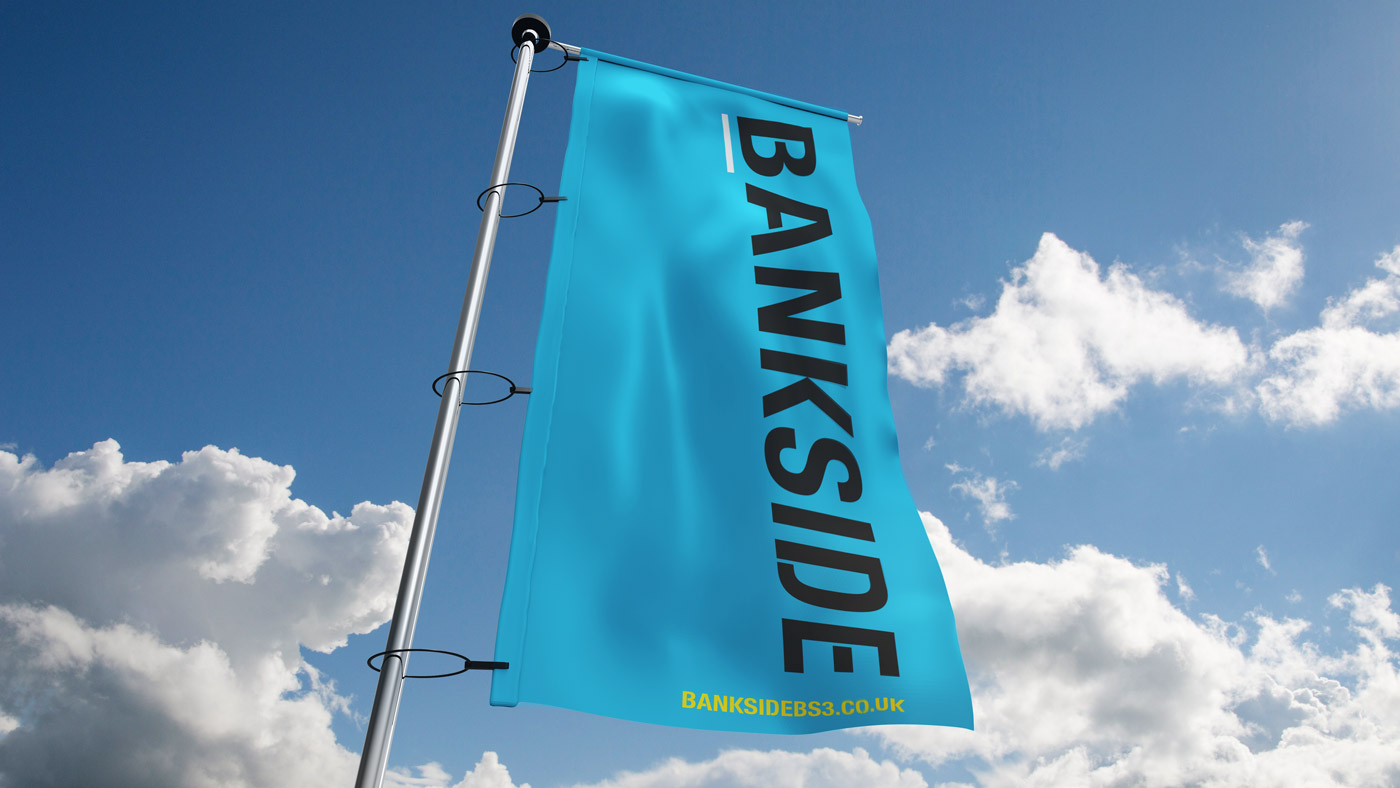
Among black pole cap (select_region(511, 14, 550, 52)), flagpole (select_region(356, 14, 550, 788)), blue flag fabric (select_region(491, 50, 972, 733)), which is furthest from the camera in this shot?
A: black pole cap (select_region(511, 14, 550, 52))

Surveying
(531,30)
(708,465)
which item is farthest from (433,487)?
(531,30)

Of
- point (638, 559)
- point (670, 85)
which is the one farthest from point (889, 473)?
point (670, 85)

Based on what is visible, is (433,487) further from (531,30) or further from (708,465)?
(531,30)

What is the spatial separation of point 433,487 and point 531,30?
13.2ft

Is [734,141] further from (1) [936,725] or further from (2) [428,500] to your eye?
(1) [936,725]

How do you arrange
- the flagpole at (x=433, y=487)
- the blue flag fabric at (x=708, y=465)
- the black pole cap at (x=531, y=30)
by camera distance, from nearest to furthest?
1. the flagpole at (x=433, y=487)
2. the blue flag fabric at (x=708, y=465)
3. the black pole cap at (x=531, y=30)

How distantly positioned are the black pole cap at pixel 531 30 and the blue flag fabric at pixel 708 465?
0.46m

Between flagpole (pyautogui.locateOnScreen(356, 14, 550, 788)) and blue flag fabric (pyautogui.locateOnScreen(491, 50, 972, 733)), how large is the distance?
1.51 feet

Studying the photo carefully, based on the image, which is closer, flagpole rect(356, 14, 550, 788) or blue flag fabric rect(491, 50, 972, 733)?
flagpole rect(356, 14, 550, 788)

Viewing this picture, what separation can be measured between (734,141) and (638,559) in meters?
4.00

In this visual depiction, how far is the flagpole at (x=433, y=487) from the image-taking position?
179 inches

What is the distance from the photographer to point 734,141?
7688 mm

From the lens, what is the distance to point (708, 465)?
5980 millimetres

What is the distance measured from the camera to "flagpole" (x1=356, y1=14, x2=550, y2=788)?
454 cm
